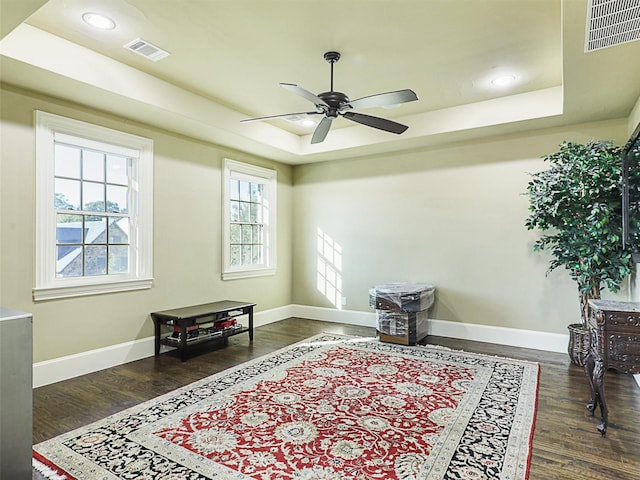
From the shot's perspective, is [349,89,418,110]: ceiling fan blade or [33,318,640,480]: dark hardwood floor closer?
[33,318,640,480]: dark hardwood floor

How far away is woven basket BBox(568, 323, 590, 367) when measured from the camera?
3867 mm

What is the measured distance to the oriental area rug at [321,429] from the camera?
212 centimetres

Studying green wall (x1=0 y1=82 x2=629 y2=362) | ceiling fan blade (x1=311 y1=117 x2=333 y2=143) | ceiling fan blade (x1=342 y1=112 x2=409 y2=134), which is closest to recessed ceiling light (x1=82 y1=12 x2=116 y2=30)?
green wall (x1=0 y1=82 x2=629 y2=362)

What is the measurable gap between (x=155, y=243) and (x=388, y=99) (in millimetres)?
3078

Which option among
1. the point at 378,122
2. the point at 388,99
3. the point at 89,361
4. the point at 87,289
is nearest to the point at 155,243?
the point at 87,289

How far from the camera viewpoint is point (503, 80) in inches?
154

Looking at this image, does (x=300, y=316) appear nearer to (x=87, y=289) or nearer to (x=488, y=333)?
(x=488, y=333)

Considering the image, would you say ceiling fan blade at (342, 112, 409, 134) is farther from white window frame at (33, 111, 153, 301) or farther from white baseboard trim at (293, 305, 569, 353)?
white baseboard trim at (293, 305, 569, 353)

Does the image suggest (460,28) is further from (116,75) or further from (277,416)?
(277,416)

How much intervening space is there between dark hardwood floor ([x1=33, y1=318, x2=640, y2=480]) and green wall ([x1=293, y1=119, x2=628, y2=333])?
633 millimetres

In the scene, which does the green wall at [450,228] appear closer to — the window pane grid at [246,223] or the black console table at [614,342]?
the window pane grid at [246,223]

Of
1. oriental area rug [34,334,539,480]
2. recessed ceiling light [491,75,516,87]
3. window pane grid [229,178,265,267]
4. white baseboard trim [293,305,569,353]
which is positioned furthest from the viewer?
window pane grid [229,178,265,267]

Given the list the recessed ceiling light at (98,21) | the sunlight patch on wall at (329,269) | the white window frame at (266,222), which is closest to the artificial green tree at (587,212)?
the sunlight patch on wall at (329,269)

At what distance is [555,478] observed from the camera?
6.70 feet
